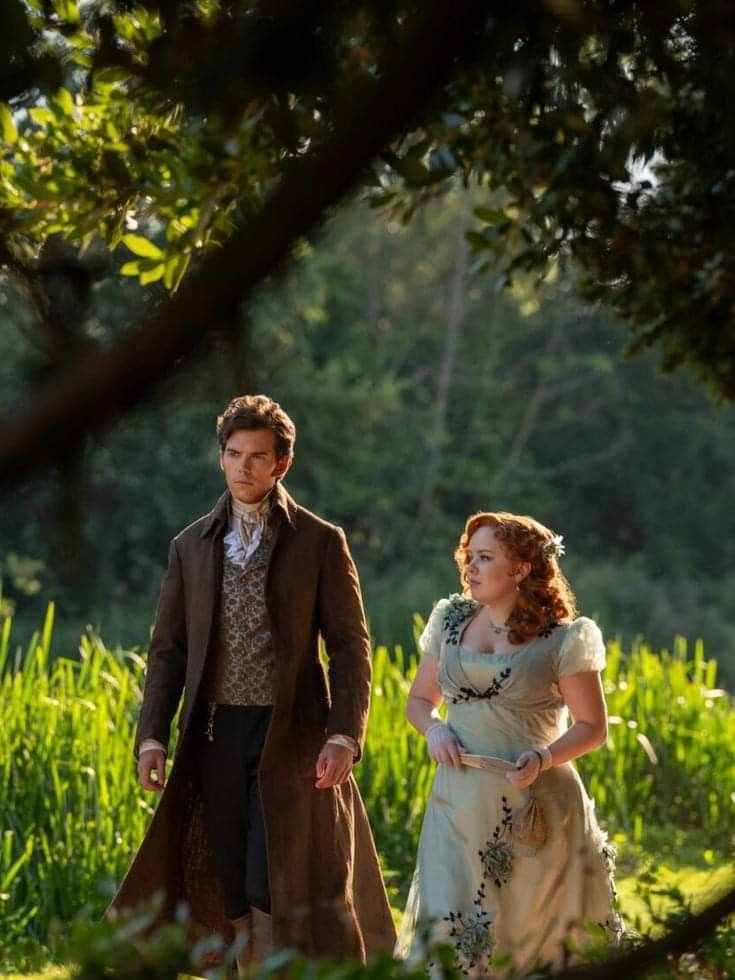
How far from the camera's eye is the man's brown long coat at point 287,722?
15.3 ft

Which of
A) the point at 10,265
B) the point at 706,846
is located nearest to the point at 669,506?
the point at 706,846

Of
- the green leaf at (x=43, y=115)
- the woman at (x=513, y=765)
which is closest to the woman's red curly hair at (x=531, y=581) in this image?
the woman at (x=513, y=765)

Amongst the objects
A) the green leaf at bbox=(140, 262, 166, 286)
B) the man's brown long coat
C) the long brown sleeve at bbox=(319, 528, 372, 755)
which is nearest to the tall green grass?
the man's brown long coat

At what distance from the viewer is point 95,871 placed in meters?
6.79

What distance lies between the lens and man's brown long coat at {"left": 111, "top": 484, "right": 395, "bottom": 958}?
4.65 meters

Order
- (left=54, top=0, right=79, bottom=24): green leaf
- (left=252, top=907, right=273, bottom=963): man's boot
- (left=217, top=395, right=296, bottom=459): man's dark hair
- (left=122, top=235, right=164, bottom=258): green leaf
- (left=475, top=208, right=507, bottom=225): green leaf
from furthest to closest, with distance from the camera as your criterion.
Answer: (left=252, top=907, right=273, bottom=963): man's boot, (left=217, top=395, right=296, bottom=459): man's dark hair, (left=475, top=208, right=507, bottom=225): green leaf, (left=54, top=0, right=79, bottom=24): green leaf, (left=122, top=235, right=164, bottom=258): green leaf

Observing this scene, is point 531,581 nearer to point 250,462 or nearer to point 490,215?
point 250,462

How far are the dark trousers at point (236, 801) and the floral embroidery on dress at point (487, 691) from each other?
0.53m

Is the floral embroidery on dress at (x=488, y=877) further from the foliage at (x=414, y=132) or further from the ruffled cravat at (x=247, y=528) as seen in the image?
the foliage at (x=414, y=132)

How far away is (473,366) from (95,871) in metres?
26.7

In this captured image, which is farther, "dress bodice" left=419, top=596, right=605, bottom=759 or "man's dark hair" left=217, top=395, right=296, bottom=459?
"dress bodice" left=419, top=596, right=605, bottom=759

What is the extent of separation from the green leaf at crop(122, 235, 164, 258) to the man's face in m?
1.79

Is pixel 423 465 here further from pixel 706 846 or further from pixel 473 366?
pixel 706 846

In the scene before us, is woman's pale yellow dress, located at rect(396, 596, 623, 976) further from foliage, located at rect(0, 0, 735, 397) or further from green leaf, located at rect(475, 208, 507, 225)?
green leaf, located at rect(475, 208, 507, 225)
